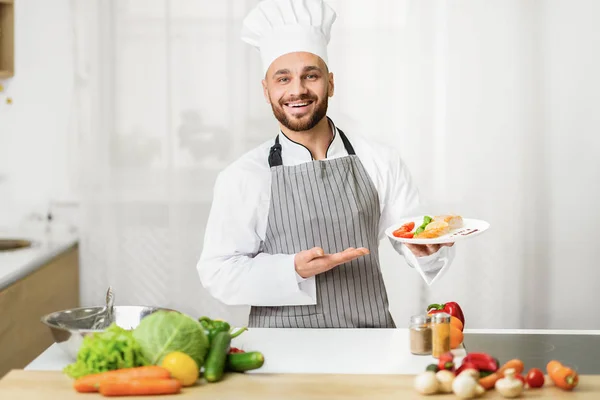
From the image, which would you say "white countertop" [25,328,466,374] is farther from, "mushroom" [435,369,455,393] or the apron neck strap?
the apron neck strap

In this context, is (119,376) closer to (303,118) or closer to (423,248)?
Answer: (423,248)

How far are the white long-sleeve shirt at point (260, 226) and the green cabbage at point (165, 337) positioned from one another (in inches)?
Result: 27.8

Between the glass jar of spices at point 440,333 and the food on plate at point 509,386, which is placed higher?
the glass jar of spices at point 440,333

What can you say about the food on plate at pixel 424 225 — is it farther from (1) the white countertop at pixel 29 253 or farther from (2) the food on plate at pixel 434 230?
(1) the white countertop at pixel 29 253

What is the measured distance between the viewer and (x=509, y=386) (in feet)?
5.59

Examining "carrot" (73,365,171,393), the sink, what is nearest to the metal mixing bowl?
"carrot" (73,365,171,393)

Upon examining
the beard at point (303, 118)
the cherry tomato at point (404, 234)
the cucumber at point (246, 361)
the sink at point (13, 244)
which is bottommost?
the cucumber at point (246, 361)

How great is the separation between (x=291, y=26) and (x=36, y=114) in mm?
1953

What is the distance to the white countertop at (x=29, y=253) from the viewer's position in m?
3.19

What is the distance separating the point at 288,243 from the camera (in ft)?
8.70

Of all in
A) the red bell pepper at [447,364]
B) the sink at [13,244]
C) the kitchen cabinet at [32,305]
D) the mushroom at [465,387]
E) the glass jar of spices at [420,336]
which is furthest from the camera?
the sink at [13,244]

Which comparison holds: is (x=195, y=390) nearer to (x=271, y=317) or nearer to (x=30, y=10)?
(x=271, y=317)

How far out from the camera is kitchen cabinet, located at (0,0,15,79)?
4121 mm

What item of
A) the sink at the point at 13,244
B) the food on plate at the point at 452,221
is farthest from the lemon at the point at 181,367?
the sink at the point at 13,244
